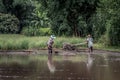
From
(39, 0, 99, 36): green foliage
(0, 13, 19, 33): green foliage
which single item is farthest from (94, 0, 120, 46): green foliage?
(0, 13, 19, 33): green foliage

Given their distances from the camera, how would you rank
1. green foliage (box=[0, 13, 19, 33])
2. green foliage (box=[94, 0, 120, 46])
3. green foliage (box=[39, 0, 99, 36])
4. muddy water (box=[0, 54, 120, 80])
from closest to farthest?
muddy water (box=[0, 54, 120, 80]), green foliage (box=[94, 0, 120, 46]), green foliage (box=[39, 0, 99, 36]), green foliage (box=[0, 13, 19, 33])

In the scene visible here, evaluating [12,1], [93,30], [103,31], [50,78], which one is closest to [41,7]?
[93,30]

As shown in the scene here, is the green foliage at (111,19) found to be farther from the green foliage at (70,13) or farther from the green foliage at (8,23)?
the green foliage at (8,23)

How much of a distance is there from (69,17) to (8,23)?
21.6m

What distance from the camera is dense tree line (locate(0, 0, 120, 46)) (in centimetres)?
4063

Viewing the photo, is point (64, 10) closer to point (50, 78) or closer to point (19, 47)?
point (19, 47)

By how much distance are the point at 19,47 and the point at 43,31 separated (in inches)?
1184

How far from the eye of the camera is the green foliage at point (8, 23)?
72.2 m

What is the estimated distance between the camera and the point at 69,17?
53.4 meters

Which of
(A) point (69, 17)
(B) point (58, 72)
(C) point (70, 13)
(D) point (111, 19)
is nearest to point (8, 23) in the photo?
(A) point (69, 17)

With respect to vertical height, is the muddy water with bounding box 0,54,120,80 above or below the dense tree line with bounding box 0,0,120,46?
below

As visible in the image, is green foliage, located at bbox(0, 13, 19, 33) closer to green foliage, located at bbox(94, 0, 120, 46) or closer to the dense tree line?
the dense tree line

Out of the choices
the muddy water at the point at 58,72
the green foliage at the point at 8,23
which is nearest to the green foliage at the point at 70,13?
the green foliage at the point at 8,23

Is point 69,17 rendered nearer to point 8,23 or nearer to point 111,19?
A: point 111,19
